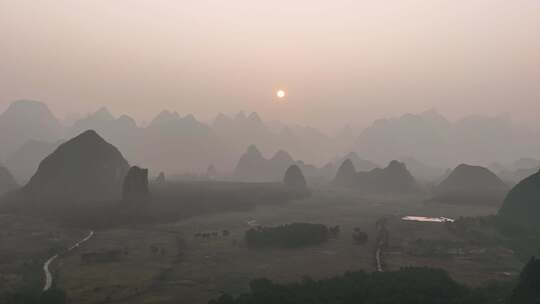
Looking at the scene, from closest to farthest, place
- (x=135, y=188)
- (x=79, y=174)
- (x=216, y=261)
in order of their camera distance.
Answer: (x=216, y=261)
(x=135, y=188)
(x=79, y=174)

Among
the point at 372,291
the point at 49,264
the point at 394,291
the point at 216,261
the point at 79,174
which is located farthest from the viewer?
the point at 79,174

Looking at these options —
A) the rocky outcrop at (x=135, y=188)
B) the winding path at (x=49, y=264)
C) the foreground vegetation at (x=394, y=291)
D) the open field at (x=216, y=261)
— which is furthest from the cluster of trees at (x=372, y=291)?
the rocky outcrop at (x=135, y=188)

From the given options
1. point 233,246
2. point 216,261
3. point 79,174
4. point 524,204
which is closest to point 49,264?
point 216,261

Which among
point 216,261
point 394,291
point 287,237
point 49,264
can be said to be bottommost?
point 216,261

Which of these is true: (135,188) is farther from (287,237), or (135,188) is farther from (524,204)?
(524,204)

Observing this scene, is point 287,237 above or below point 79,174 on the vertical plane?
below

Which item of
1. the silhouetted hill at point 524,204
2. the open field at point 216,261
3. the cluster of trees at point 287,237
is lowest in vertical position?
the open field at point 216,261

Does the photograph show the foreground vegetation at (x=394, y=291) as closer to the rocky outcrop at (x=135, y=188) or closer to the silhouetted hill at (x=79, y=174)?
the rocky outcrop at (x=135, y=188)

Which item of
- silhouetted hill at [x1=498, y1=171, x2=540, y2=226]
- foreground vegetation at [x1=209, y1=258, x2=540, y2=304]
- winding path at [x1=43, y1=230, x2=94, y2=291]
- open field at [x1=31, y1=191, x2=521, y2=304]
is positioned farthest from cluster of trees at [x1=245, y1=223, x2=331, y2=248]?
silhouetted hill at [x1=498, y1=171, x2=540, y2=226]
